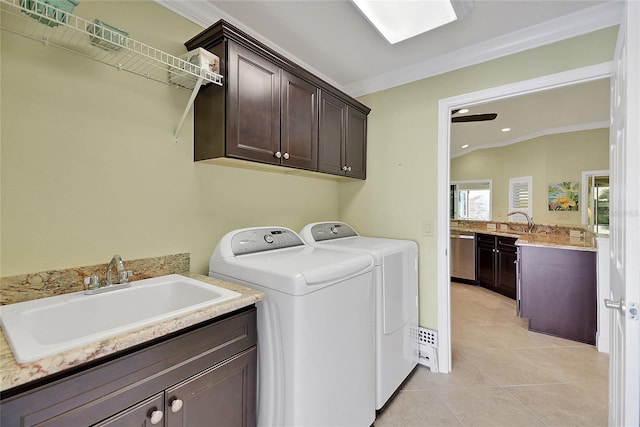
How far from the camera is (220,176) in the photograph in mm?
1829

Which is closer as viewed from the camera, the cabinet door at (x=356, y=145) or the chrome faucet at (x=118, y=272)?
the chrome faucet at (x=118, y=272)

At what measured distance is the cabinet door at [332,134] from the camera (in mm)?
2123

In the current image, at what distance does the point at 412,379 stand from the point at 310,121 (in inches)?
81.1

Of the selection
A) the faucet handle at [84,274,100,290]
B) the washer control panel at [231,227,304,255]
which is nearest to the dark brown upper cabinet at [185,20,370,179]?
the washer control panel at [231,227,304,255]

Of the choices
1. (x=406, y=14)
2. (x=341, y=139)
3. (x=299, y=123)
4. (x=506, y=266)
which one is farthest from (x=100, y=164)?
(x=506, y=266)

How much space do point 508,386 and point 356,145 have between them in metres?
2.18

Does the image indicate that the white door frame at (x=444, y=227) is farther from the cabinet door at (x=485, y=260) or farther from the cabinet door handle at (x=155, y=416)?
the cabinet door at (x=485, y=260)

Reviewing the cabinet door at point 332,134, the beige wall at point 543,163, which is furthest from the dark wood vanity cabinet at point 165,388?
the beige wall at point 543,163

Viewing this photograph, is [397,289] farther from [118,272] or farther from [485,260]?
[485,260]

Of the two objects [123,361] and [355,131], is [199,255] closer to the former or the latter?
[123,361]

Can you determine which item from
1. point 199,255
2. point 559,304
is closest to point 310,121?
point 199,255

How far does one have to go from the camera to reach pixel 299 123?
6.32ft

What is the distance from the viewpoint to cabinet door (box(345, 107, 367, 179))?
2.44 m

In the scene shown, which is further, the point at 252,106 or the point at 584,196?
the point at 584,196
